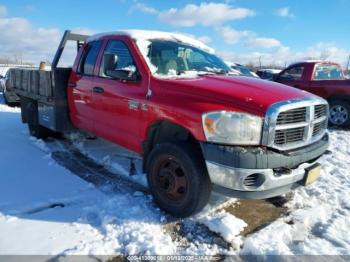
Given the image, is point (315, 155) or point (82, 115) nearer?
point (315, 155)

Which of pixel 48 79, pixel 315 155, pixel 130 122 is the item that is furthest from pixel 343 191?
pixel 48 79

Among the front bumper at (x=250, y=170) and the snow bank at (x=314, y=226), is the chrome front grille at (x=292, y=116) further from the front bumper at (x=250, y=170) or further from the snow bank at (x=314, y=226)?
the snow bank at (x=314, y=226)

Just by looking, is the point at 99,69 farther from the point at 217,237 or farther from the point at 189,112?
the point at 217,237

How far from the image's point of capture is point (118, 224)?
126 inches

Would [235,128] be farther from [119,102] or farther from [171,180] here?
[119,102]

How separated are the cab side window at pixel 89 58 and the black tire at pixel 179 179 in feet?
6.66

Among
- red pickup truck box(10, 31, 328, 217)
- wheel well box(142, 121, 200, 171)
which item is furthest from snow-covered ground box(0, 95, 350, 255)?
wheel well box(142, 121, 200, 171)

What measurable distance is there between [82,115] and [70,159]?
2.51 ft

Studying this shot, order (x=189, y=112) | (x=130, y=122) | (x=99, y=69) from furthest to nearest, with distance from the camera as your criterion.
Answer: (x=99, y=69) → (x=130, y=122) → (x=189, y=112)

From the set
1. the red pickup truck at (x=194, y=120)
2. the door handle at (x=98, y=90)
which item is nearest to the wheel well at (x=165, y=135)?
the red pickup truck at (x=194, y=120)

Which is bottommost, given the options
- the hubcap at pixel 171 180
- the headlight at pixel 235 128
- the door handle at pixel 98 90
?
the hubcap at pixel 171 180

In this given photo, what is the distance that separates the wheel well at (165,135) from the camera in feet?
11.3

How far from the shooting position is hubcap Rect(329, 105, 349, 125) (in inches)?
340

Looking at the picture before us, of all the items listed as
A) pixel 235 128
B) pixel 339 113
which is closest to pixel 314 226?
pixel 235 128
